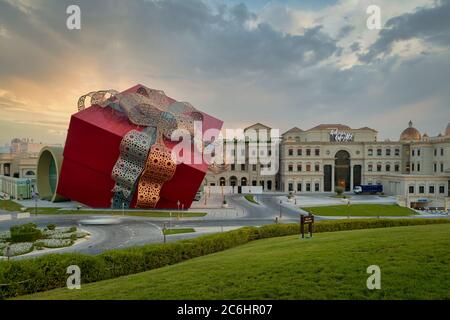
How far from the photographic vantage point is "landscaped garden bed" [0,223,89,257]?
83.0 ft

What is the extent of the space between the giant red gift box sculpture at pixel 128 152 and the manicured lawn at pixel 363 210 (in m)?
19.6

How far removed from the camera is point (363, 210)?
1919 inches

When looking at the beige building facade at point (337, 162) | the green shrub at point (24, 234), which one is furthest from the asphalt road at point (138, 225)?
the beige building facade at point (337, 162)

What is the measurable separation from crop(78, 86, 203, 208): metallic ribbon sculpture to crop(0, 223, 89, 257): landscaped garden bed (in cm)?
1123

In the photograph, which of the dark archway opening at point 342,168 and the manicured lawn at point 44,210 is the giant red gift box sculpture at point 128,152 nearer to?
the manicured lawn at point 44,210

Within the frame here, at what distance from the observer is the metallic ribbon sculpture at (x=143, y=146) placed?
39438 millimetres

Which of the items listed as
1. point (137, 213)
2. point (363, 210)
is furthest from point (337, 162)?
point (137, 213)

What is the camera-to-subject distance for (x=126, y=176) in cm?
4003

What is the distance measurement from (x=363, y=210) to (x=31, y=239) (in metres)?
43.0

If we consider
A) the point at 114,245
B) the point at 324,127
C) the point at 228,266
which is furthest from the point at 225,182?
the point at 228,266

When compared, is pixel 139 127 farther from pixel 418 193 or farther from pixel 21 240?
pixel 418 193

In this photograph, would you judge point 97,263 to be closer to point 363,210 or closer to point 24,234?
point 24,234

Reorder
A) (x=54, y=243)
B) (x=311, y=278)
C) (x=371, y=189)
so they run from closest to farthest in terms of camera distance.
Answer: (x=311, y=278) → (x=54, y=243) → (x=371, y=189)

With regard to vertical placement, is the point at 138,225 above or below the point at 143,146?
below
